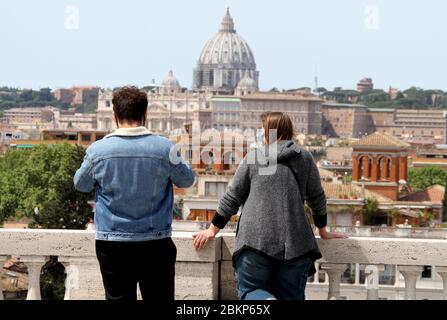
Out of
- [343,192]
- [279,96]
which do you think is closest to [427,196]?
[343,192]

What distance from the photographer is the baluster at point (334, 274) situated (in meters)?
6.21

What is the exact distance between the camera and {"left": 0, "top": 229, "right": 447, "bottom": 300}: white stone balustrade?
6160 millimetres

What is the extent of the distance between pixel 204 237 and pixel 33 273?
84cm

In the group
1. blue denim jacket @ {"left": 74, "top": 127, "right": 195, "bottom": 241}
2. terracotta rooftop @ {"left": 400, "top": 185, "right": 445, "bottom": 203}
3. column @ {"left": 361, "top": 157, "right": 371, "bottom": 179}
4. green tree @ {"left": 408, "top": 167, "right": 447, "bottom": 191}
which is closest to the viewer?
blue denim jacket @ {"left": 74, "top": 127, "right": 195, "bottom": 241}


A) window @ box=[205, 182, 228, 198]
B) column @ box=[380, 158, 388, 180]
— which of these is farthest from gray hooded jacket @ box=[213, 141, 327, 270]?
column @ box=[380, 158, 388, 180]

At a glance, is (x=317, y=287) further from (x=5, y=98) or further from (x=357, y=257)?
(x=5, y=98)

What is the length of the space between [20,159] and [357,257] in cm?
4826

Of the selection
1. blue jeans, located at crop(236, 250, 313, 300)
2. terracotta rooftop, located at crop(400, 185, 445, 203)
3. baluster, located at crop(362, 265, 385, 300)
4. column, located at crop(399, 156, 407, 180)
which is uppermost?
blue jeans, located at crop(236, 250, 313, 300)

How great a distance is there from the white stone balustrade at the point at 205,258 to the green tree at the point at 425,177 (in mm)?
57904

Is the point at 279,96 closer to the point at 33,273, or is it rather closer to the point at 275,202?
the point at 33,273

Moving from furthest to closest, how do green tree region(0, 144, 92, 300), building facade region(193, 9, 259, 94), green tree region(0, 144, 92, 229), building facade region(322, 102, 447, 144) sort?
building facade region(193, 9, 259, 94), building facade region(322, 102, 447, 144), green tree region(0, 144, 92, 229), green tree region(0, 144, 92, 300)

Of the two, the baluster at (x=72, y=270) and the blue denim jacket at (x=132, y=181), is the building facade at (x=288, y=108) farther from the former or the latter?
the blue denim jacket at (x=132, y=181)

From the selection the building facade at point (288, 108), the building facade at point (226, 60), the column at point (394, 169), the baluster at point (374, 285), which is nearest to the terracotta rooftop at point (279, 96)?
the building facade at point (288, 108)

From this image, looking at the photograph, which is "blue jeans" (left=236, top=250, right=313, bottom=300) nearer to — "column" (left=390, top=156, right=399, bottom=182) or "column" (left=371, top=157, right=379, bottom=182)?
"column" (left=390, top=156, right=399, bottom=182)
